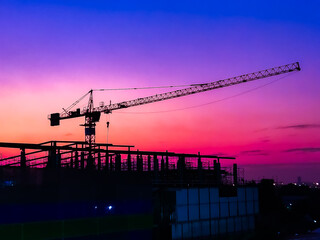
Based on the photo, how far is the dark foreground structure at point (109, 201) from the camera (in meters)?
33.5

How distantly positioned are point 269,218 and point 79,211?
131 ft

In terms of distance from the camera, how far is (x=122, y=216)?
40125mm

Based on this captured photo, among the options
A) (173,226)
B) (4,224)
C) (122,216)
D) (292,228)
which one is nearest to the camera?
(4,224)

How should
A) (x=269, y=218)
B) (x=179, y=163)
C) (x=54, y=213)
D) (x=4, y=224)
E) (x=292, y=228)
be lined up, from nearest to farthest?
1. (x=4, y=224)
2. (x=54, y=213)
3. (x=179, y=163)
4. (x=269, y=218)
5. (x=292, y=228)

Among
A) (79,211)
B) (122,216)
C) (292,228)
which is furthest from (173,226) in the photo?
(292,228)

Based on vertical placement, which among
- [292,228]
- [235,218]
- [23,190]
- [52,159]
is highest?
[52,159]

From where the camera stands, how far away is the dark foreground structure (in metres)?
33.5

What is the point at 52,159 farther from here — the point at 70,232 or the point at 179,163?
the point at 179,163

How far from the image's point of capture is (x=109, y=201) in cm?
Answer: 3959

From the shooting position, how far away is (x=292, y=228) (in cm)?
7675

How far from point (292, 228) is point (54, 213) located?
5379 cm

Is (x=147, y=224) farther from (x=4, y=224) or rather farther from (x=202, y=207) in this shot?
(x=4, y=224)

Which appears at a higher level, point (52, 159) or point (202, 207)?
point (52, 159)

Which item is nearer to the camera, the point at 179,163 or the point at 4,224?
the point at 4,224
